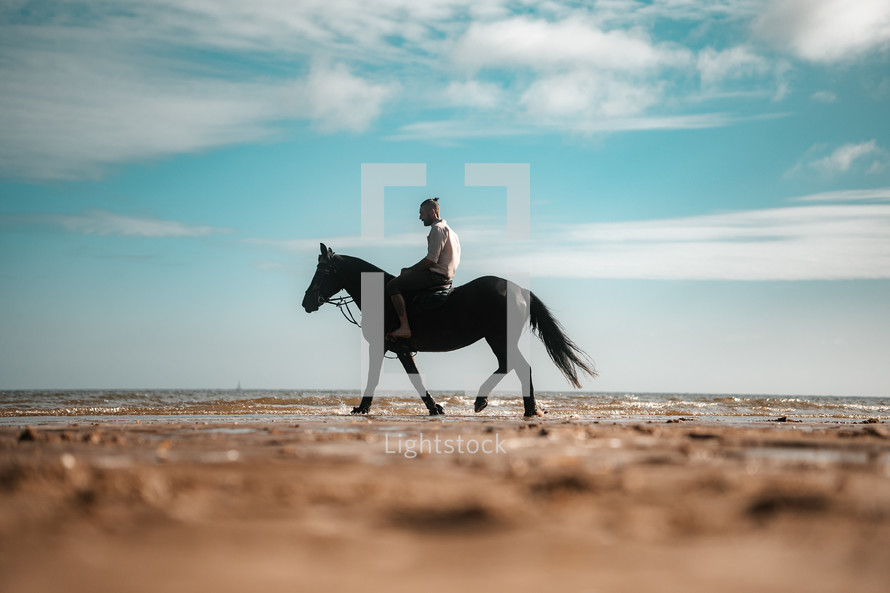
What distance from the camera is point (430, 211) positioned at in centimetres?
916

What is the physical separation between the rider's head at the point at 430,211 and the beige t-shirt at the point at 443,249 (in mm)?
102

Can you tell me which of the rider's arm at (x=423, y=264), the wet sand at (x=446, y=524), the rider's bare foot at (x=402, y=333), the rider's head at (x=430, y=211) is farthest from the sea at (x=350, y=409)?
the wet sand at (x=446, y=524)

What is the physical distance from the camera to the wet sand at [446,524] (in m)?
1.36

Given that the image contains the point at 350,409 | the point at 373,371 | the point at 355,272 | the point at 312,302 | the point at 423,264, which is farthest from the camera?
the point at 350,409

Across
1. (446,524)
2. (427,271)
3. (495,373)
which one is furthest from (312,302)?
(446,524)

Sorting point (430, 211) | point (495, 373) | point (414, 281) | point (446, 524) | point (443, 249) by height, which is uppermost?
point (430, 211)

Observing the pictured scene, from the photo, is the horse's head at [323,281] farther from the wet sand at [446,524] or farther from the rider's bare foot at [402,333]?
the wet sand at [446,524]

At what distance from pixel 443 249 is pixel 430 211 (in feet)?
1.65

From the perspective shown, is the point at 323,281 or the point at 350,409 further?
the point at 350,409

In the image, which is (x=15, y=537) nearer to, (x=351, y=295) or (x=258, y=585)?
(x=258, y=585)

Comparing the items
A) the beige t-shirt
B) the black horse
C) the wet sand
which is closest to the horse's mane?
the black horse

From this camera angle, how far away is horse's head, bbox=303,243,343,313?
1008 cm

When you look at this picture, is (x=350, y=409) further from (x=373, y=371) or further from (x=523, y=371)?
(x=523, y=371)

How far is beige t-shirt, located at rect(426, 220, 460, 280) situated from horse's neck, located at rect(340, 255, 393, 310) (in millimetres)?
1133
